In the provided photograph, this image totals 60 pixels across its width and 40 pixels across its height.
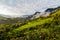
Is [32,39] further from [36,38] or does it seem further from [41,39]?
[41,39]

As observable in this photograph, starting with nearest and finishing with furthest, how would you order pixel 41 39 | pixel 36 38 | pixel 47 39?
pixel 47 39 < pixel 41 39 < pixel 36 38

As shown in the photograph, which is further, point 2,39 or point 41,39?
point 2,39

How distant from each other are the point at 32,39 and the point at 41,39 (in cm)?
503

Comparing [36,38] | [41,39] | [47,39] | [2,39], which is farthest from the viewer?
[2,39]

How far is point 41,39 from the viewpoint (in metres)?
52.6

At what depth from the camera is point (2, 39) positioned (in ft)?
377

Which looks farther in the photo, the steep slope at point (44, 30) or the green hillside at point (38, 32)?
the green hillside at point (38, 32)

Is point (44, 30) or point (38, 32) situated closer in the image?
point (38, 32)

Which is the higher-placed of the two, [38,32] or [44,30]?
[38,32]

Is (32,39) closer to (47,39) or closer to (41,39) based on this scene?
(41,39)

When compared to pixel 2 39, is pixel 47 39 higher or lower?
higher

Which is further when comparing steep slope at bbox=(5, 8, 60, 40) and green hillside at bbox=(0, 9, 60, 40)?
green hillside at bbox=(0, 9, 60, 40)

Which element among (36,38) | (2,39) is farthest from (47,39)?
(2,39)

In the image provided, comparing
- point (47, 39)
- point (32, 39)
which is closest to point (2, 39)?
point (32, 39)
